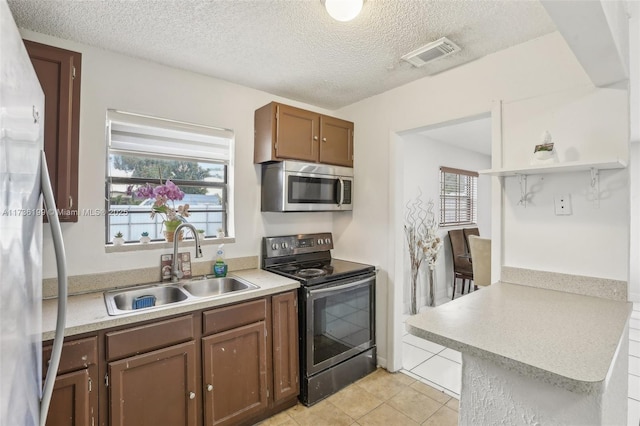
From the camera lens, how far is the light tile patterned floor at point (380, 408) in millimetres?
2041

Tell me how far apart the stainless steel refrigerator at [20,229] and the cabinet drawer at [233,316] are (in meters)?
0.90

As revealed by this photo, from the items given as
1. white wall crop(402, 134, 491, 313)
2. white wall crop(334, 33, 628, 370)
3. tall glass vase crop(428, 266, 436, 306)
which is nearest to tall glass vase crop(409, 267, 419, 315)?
white wall crop(402, 134, 491, 313)

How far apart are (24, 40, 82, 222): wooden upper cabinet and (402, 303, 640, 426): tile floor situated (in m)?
2.79

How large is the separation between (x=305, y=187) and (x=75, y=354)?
1.81m

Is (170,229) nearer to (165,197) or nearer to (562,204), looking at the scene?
(165,197)

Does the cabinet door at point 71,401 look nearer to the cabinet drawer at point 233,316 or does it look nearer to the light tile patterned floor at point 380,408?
the cabinet drawer at point 233,316

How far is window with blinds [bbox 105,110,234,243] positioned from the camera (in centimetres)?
212

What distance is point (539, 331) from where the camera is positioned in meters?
1.14

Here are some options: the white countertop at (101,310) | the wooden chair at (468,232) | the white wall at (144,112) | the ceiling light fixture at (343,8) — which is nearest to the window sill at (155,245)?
the white wall at (144,112)

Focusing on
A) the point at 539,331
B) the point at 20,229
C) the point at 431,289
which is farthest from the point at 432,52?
the point at 431,289

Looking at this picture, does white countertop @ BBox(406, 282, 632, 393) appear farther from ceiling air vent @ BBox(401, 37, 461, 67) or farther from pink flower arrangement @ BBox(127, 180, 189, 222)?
pink flower arrangement @ BBox(127, 180, 189, 222)

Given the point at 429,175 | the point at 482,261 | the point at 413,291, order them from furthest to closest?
1. the point at 429,175
2. the point at 413,291
3. the point at 482,261

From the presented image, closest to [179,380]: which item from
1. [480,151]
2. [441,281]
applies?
[441,281]

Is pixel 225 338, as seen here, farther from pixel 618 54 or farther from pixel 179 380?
pixel 618 54
